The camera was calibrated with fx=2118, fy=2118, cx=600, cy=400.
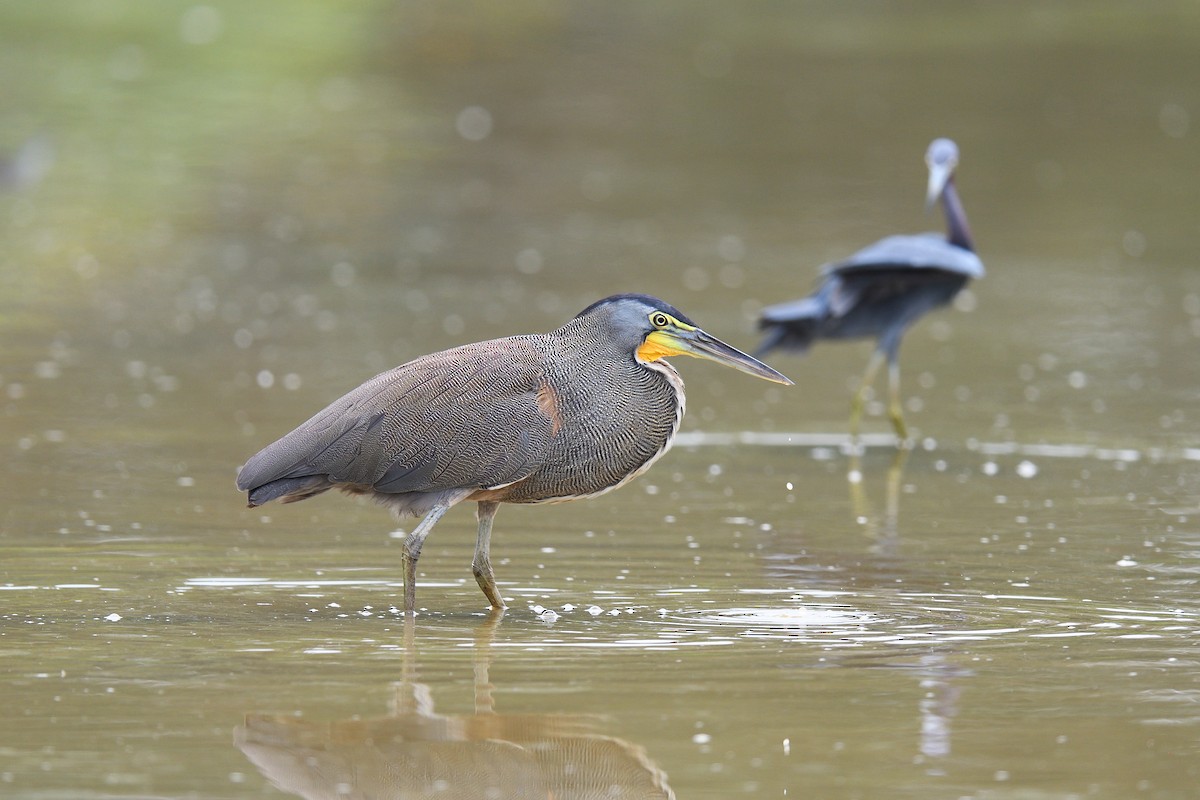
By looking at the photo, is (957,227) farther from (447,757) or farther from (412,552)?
(447,757)

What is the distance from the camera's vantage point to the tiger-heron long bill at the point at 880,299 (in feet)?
41.5

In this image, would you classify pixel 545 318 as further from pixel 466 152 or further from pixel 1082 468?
pixel 466 152

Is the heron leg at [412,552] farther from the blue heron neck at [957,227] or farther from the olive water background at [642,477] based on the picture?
the blue heron neck at [957,227]

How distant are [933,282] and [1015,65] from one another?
691 inches

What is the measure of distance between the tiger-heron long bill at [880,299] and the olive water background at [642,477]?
1.50 ft

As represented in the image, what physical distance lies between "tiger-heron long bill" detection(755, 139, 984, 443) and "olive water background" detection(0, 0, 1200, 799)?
0.46 m

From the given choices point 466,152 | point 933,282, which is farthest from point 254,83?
point 933,282

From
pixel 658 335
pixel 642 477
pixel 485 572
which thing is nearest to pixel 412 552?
pixel 485 572

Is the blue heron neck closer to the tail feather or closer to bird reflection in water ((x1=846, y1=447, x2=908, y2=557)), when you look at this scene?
the tail feather

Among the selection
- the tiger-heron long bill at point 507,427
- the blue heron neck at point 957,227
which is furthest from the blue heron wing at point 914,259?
the tiger-heron long bill at point 507,427

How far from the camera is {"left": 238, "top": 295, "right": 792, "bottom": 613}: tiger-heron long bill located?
26.1 feet

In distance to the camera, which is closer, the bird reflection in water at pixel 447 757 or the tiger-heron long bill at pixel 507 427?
the bird reflection in water at pixel 447 757

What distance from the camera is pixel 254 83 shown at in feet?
97.6

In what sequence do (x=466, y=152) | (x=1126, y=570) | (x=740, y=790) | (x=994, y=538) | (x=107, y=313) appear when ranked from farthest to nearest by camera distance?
(x=466, y=152)
(x=107, y=313)
(x=994, y=538)
(x=1126, y=570)
(x=740, y=790)
